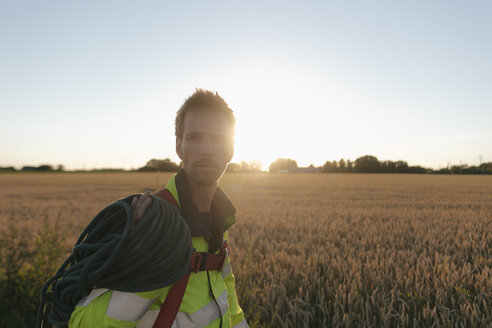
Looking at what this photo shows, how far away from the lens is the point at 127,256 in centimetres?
115

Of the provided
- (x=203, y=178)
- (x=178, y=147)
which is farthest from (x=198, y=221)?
(x=178, y=147)

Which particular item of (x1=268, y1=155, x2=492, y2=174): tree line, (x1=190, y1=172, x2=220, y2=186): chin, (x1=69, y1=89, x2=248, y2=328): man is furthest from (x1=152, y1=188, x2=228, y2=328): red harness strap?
(x1=268, y1=155, x2=492, y2=174): tree line

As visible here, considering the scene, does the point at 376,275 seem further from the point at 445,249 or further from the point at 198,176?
the point at 198,176

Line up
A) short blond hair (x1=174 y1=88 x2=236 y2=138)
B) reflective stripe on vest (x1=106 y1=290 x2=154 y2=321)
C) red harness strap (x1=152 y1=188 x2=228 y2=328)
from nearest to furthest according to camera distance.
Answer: reflective stripe on vest (x1=106 y1=290 x2=154 y2=321) < red harness strap (x1=152 y1=188 x2=228 y2=328) < short blond hair (x1=174 y1=88 x2=236 y2=138)

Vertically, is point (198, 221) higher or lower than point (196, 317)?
higher

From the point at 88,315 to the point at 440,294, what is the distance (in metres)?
3.47

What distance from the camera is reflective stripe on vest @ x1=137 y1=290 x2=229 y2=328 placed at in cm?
126

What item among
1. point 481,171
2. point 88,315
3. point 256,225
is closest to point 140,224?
point 88,315

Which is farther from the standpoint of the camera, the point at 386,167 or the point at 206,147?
the point at 386,167

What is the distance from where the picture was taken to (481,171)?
3211 inches

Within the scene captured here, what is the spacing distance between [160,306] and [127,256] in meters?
0.32

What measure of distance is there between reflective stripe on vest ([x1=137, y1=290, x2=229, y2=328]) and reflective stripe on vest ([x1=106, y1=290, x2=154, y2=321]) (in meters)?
0.09

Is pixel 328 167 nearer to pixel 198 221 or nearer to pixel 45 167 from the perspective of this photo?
pixel 45 167

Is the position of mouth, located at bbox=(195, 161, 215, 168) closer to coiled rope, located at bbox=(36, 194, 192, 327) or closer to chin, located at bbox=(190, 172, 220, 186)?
chin, located at bbox=(190, 172, 220, 186)
